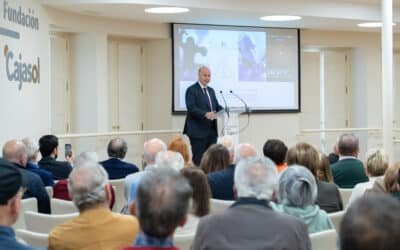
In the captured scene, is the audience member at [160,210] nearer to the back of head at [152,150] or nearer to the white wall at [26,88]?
the back of head at [152,150]

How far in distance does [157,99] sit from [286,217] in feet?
27.9

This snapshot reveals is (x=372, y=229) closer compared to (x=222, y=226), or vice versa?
(x=372, y=229)

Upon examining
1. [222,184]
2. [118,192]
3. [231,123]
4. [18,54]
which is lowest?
[118,192]

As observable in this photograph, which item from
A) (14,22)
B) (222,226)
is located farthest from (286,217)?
(14,22)

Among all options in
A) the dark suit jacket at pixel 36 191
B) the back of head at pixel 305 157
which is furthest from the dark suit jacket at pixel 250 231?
the dark suit jacket at pixel 36 191

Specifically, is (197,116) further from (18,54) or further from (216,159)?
(216,159)

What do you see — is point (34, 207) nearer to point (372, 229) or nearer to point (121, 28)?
point (372, 229)

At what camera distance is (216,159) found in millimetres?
5305

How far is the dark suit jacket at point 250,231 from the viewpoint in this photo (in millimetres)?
2535

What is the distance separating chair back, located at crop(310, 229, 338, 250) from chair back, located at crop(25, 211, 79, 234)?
4.36 feet

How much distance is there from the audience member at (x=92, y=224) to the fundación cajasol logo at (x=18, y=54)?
487 cm

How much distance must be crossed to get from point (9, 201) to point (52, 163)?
3845 millimetres

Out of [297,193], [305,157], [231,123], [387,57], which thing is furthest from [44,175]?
[387,57]

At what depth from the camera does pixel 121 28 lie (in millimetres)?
10523
